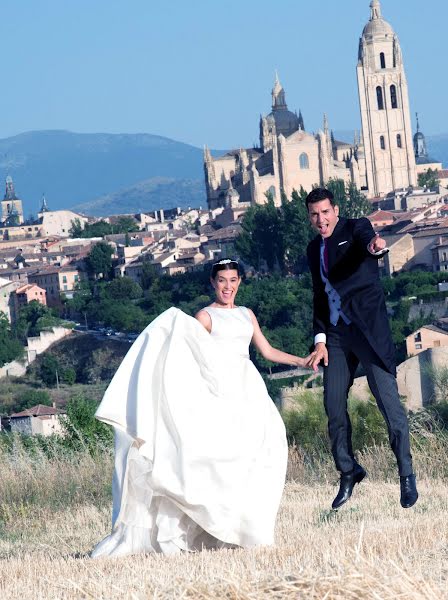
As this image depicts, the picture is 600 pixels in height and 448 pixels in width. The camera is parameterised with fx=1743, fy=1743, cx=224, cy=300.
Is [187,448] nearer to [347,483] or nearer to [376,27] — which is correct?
[347,483]

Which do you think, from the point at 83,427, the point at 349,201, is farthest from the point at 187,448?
the point at 349,201

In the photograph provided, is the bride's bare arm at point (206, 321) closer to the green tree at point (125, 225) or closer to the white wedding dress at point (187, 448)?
the white wedding dress at point (187, 448)

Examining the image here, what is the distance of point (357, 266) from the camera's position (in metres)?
6.79

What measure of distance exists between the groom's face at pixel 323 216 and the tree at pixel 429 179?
340 feet

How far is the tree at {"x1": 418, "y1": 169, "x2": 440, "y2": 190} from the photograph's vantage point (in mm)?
112688

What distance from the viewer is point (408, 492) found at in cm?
669

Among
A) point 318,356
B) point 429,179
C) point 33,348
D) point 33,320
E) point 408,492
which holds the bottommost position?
point 33,348

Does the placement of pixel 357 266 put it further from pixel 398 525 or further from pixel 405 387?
pixel 405 387

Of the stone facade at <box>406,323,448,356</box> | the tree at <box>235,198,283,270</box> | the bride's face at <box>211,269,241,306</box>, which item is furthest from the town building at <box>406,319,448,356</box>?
the bride's face at <box>211,269,241,306</box>

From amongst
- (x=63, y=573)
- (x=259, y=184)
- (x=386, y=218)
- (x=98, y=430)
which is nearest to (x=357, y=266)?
(x=63, y=573)

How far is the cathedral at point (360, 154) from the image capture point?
106062 millimetres

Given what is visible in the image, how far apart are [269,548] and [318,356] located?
1133 millimetres

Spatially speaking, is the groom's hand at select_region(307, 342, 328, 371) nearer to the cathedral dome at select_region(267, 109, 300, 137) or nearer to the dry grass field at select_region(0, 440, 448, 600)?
the dry grass field at select_region(0, 440, 448, 600)

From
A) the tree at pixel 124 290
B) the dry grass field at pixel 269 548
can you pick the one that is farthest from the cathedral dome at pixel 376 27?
the dry grass field at pixel 269 548
